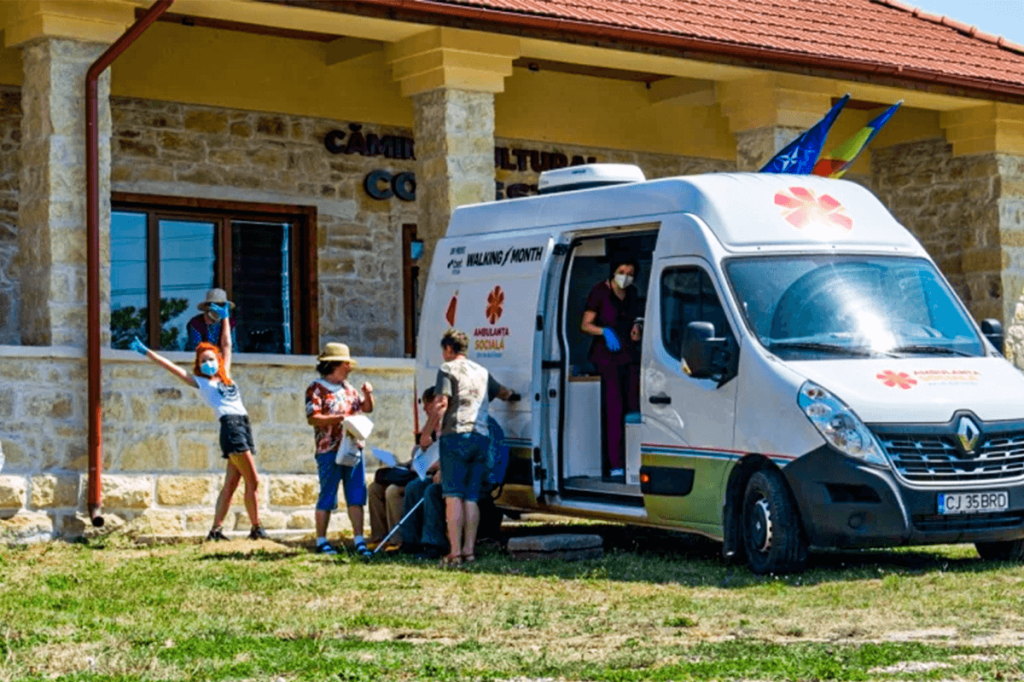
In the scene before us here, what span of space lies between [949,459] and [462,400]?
121 inches

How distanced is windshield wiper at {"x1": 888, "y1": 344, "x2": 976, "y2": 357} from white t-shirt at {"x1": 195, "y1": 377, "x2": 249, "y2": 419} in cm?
483

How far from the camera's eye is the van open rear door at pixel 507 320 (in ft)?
44.3

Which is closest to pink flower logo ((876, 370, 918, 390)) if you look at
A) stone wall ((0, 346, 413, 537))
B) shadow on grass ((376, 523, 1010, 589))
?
shadow on grass ((376, 523, 1010, 589))

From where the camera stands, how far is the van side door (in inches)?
478

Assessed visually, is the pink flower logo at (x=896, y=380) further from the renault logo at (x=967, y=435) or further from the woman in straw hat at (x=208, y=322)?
the woman in straw hat at (x=208, y=322)

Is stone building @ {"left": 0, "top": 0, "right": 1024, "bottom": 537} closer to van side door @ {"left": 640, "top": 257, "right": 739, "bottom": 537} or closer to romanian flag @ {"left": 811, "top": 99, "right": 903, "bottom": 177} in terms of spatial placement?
romanian flag @ {"left": 811, "top": 99, "right": 903, "bottom": 177}

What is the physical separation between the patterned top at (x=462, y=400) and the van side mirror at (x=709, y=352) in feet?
5.08

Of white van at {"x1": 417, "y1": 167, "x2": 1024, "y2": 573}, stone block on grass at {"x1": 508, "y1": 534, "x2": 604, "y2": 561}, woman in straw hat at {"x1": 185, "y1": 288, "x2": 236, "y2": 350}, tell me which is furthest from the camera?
woman in straw hat at {"x1": 185, "y1": 288, "x2": 236, "y2": 350}

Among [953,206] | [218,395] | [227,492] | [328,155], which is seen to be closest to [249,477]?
[227,492]

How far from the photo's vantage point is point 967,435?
11547 millimetres

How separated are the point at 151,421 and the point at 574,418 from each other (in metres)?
3.20

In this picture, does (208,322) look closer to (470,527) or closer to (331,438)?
(331,438)

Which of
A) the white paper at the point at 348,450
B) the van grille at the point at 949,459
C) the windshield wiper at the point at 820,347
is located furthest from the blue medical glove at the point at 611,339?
the van grille at the point at 949,459

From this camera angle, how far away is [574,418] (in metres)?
13.5
